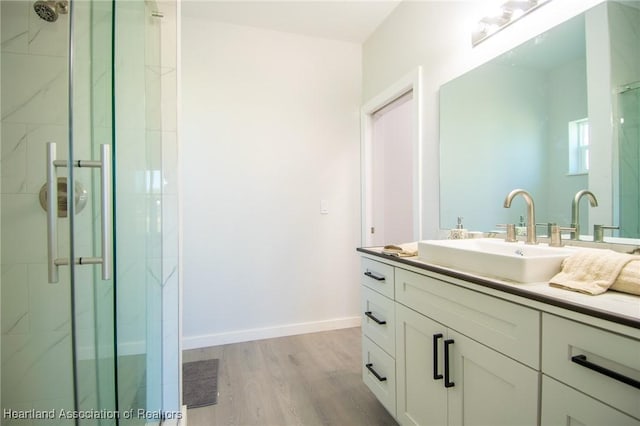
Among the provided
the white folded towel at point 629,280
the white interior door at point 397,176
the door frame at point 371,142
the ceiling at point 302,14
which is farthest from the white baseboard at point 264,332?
the ceiling at point 302,14

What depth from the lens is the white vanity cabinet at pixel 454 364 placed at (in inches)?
32.6

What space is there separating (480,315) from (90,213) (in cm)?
123

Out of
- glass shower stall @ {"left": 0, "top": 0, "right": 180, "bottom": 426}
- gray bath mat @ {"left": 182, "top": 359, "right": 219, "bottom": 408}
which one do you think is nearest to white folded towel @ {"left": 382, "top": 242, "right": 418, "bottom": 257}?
glass shower stall @ {"left": 0, "top": 0, "right": 180, "bottom": 426}

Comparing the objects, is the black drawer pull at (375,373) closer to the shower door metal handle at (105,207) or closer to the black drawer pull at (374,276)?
the black drawer pull at (374,276)

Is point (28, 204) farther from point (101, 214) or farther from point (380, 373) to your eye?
point (380, 373)

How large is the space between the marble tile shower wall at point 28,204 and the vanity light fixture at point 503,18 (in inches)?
79.2

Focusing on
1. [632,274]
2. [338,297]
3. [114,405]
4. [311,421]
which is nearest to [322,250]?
[338,297]

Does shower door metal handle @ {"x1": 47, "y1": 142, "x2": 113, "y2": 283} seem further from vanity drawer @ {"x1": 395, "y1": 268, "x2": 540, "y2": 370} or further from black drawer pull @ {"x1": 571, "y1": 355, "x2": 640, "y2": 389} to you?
black drawer pull @ {"x1": 571, "y1": 355, "x2": 640, "y2": 389}

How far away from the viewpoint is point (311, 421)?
62.0 inches

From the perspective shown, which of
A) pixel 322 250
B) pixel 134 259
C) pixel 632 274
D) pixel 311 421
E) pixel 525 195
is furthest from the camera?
pixel 322 250

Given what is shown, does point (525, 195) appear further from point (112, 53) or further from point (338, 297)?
point (338, 297)

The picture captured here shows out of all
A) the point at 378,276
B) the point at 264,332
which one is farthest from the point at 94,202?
the point at 264,332

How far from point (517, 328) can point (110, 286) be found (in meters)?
1.19

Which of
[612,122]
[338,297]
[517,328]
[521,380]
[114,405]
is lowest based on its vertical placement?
[338,297]
